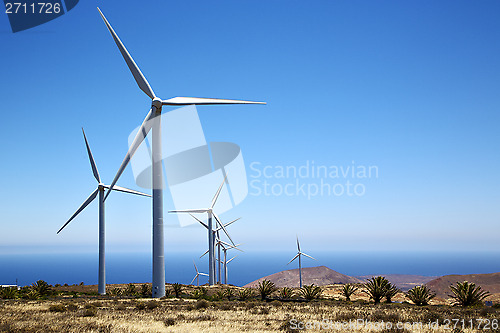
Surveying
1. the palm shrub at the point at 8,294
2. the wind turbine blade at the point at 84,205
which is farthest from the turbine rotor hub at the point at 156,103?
the palm shrub at the point at 8,294

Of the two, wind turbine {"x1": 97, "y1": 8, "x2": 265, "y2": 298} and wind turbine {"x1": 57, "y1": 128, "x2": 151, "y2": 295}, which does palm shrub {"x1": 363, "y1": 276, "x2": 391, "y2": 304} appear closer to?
wind turbine {"x1": 97, "y1": 8, "x2": 265, "y2": 298}

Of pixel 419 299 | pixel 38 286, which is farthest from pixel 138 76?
pixel 419 299

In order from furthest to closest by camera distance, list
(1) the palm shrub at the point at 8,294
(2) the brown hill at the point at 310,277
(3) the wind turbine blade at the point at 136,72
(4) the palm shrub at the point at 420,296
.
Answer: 1. (2) the brown hill at the point at 310,277
2. (3) the wind turbine blade at the point at 136,72
3. (1) the palm shrub at the point at 8,294
4. (4) the palm shrub at the point at 420,296

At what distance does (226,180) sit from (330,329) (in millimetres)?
53674

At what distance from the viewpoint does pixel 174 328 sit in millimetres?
17500

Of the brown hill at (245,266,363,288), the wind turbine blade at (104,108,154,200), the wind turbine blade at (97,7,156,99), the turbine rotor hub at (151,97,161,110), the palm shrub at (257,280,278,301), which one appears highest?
the wind turbine blade at (97,7,156,99)

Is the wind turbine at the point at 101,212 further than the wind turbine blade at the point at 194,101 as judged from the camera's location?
Yes

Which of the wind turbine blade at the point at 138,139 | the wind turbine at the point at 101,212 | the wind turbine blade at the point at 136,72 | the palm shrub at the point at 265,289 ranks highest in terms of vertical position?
the wind turbine blade at the point at 136,72

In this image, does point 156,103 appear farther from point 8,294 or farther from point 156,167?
point 8,294

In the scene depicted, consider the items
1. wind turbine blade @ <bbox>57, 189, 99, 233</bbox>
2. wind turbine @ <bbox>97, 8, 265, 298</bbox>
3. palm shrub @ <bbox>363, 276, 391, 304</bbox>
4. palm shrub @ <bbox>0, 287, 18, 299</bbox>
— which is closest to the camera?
palm shrub @ <bbox>363, 276, 391, 304</bbox>

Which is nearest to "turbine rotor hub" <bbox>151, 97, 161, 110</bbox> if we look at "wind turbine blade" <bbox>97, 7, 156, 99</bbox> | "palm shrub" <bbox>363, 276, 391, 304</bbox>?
"wind turbine blade" <bbox>97, 7, 156, 99</bbox>

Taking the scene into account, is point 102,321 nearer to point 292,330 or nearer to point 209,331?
point 209,331

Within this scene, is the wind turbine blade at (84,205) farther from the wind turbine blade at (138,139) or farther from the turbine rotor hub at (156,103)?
the turbine rotor hub at (156,103)

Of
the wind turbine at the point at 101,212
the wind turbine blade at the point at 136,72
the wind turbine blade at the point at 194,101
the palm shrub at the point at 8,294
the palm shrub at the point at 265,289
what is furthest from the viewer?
the wind turbine at the point at 101,212
